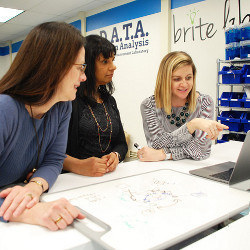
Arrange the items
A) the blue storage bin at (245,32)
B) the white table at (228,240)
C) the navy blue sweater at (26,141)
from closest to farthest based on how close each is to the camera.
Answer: the white table at (228,240), the navy blue sweater at (26,141), the blue storage bin at (245,32)

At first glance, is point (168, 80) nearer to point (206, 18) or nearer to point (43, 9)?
point (206, 18)

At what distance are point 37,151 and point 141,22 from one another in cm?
369

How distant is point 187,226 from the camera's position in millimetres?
768

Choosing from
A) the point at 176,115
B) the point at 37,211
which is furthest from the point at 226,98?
the point at 37,211

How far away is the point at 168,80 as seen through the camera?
168 centimetres

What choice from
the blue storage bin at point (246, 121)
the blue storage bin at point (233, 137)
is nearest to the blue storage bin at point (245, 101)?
the blue storage bin at point (246, 121)

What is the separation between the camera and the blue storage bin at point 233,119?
297cm

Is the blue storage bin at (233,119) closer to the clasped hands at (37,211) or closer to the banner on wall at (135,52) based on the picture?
the banner on wall at (135,52)

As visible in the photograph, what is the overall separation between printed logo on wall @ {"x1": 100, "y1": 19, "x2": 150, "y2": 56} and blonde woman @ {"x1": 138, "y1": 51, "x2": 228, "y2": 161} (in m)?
2.73

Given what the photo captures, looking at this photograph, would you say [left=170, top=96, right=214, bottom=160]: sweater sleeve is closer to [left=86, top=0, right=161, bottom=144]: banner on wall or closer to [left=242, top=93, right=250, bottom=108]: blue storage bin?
[left=242, top=93, right=250, bottom=108]: blue storage bin

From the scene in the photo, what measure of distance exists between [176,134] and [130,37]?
11.0 ft

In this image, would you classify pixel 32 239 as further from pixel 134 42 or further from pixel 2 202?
pixel 134 42

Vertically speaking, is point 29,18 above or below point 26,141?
above

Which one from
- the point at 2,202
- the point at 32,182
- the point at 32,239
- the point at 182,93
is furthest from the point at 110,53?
the point at 32,239
